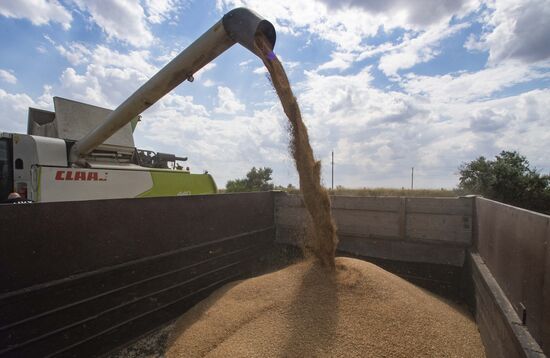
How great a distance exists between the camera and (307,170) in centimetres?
381

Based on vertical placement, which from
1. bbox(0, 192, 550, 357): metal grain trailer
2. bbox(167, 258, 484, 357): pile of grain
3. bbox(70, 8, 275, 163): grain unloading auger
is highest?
bbox(70, 8, 275, 163): grain unloading auger

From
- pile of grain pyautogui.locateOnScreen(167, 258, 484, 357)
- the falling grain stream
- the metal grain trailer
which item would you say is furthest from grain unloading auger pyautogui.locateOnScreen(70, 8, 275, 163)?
pile of grain pyautogui.locateOnScreen(167, 258, 484, 357)

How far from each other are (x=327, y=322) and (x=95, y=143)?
389 cm

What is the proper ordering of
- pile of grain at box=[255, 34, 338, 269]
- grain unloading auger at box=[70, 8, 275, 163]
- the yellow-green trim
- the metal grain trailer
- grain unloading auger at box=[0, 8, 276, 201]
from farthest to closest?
the yellow-green trim < grain unloading auger at box=[0, 8, 276, 201] < pile of grain at box=[255, 34, 338, 269] < grain unloading auger at box=[70, 8, 275, 163] < the metal grain trailer

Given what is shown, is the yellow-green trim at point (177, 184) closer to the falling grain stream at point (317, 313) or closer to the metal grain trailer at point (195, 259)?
the metal grain trailer at point (195, 259)

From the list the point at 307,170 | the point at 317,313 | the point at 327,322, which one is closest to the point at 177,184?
the point at 307,170

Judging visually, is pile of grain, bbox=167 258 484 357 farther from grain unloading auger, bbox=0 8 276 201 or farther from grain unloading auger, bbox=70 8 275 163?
grain unloading auger, bbox=70 8 275 163

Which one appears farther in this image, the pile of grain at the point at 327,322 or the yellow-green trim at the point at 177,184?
the yellow-green trim at the point at 177,184

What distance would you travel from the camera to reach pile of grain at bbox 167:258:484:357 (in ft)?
8.23

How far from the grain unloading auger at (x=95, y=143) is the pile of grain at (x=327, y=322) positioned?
2435mm

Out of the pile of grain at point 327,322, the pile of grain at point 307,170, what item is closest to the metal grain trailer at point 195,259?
the pile of grain at point 327,322

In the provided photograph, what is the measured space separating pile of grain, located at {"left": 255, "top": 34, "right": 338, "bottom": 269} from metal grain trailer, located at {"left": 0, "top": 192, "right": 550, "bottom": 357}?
3.61 ft

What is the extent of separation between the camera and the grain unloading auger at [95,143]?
376cm

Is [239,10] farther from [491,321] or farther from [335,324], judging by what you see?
[491,321]
